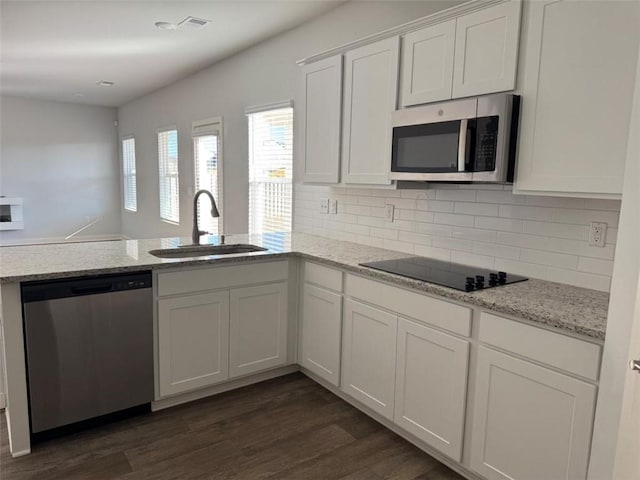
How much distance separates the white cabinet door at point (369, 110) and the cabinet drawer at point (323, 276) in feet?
1.95

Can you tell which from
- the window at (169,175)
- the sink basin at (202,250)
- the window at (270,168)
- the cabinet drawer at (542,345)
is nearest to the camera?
the cabinet drawer at (542,345)

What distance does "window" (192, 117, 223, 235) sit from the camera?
17.2 ft

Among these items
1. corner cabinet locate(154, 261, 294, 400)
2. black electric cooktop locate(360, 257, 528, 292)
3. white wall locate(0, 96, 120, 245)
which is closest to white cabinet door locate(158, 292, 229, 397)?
corner cabinet locate(154, 261, 294, 400)

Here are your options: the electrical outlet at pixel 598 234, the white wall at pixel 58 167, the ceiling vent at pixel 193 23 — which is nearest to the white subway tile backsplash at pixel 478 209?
the electrical outlet at pixel 598 234

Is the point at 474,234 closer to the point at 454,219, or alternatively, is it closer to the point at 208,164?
the point at 454,219

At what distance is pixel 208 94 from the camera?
Result: 546 cm

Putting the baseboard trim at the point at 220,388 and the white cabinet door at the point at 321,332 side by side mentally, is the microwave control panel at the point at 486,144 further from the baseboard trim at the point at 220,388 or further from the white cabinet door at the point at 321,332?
the baseboard trim at the point at 220,388

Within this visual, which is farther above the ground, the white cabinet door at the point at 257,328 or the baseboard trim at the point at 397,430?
the white cabinet door at the point at 257,328

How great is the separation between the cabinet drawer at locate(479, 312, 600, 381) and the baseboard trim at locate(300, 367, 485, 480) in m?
0.67

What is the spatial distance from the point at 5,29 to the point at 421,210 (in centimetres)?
411

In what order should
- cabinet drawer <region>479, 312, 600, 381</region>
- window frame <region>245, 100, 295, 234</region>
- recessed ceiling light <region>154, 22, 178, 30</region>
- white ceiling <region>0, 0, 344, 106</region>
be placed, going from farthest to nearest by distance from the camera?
window frame <region>245, 100, 295, 234</region> < recessed ceiling light <region>154, 22, 178, 30</region> < white ceiling <region>0, 0, 344, 106</region> < cabinet drawer <region>479, 312, 600, 381</region>

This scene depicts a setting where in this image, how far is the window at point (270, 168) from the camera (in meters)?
4.19

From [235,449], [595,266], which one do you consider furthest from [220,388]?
[595,266]

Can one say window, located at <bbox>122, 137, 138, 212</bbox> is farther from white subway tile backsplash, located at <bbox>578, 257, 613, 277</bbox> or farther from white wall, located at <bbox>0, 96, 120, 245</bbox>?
white subway tile backsplash, located at <bbox>578, 257, 613, 277</bbox>
